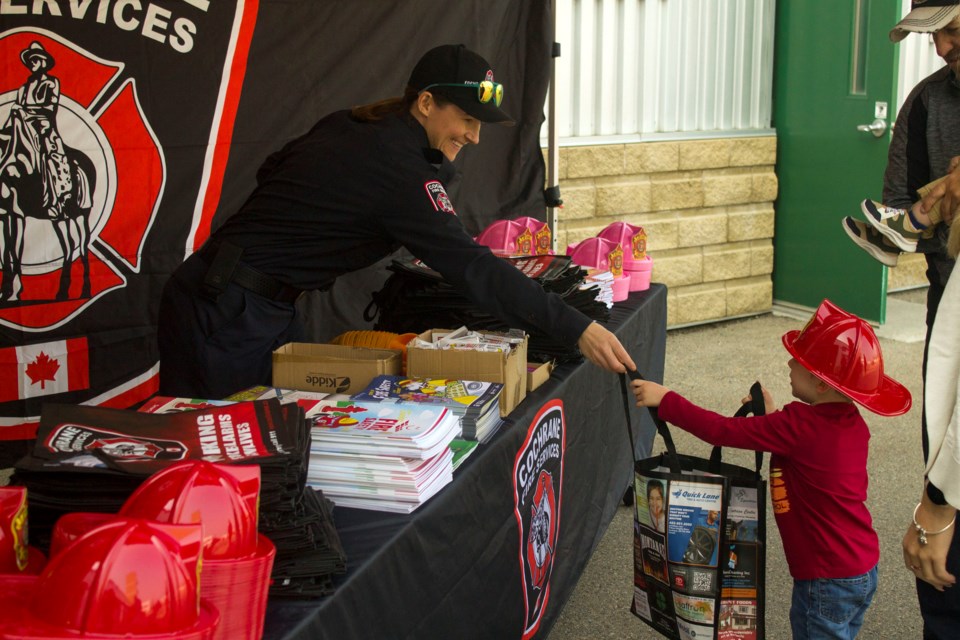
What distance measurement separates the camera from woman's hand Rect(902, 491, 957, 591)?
5.66ft

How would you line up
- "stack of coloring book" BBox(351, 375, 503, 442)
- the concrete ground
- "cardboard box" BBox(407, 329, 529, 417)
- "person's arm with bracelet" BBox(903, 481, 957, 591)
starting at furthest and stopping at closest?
the concrete ground
"cardboard box" BBox(407, 329, 529, 417)
"stack of coloring book" BBox(351, 375, 503, 442)
"person's arm with bracelet" BBox(903, 481, 957, 591)

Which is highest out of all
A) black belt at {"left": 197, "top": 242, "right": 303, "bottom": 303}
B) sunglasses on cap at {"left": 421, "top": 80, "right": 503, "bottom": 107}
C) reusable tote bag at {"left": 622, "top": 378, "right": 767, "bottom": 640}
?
sunglasses on cap at {"left": 421, "top": 80, "right": 503, "bottom": 107}

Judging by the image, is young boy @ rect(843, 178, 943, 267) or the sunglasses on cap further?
young boy @ rect(843, 178, 943, 267)

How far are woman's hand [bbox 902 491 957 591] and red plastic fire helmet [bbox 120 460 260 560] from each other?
1205mm

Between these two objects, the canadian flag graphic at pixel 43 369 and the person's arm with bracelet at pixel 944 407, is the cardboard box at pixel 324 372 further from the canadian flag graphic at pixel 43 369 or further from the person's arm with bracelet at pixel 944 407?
the canadian flag graphic at pixel 43 369

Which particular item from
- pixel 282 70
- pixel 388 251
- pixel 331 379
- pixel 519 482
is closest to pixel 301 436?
pixel 331 379

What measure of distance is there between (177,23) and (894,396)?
2.82 metres

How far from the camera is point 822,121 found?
6.97m

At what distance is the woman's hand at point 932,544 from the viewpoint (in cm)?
172

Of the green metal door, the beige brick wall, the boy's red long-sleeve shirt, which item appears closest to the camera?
the boy's red long-sleeve shirt

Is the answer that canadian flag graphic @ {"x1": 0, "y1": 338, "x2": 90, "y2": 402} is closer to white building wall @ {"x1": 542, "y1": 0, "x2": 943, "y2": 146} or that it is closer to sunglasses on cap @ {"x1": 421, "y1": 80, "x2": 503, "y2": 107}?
sunglasses on cap @ {"x1": 421, "y1": 80, "x2": 503, "y2": 107}

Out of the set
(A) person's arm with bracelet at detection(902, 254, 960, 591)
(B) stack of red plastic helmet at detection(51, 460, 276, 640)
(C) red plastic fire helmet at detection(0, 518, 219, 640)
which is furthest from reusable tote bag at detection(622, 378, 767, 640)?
(C) red plastic fire helmet at detection(0, 518, 219, 640)

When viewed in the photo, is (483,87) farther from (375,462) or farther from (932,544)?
(932,544)

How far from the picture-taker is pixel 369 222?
98.0 inches
